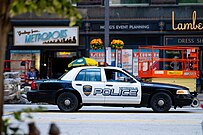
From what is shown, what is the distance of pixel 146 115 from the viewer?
1416 cm

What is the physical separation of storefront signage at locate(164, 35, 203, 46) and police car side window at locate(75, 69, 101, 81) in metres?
11.0

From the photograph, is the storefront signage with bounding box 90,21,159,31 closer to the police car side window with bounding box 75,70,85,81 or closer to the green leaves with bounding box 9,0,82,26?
the police car side window with bounding box 75,70,85,81

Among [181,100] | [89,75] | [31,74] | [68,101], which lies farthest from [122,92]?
[31,74]

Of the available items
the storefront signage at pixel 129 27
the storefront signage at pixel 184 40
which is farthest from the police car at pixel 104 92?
the storefront signage at pixel 129 27

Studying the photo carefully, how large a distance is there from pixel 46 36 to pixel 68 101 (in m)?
11.1

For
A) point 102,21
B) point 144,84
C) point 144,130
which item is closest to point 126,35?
point 102,21

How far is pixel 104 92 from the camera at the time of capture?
1469 cm

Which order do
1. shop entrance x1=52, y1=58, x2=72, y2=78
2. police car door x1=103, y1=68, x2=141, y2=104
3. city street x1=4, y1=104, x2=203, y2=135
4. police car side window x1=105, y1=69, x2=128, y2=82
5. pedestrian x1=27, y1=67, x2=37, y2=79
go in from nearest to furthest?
1. city street x1=4, y1=104, x2=203, y2=135
2. police car door x1=103, y1=68, x2=141, y2=104
3. police car side window x1=105, y1=69, x2=128, y2=82
4. pedestrian x1=27, y1=67, x2=37, y2=79
5. shop entrance x1=52, y1=58, x2=72, y2=78

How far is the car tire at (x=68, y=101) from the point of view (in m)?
14.7

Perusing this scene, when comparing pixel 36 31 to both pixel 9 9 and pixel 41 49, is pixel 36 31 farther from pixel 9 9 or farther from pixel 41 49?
pixel 9 9

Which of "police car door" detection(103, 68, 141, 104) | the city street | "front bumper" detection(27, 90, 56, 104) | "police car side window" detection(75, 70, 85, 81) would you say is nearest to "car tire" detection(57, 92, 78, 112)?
"front bumper" detection(27, 90, 56, 104)

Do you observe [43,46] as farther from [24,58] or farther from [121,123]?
[121,123]

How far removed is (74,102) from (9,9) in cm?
1151

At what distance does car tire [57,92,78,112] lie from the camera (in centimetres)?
1470
